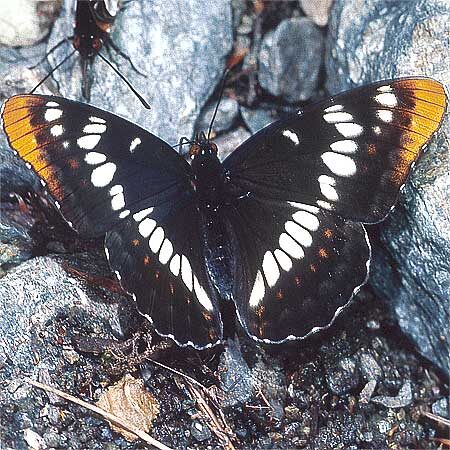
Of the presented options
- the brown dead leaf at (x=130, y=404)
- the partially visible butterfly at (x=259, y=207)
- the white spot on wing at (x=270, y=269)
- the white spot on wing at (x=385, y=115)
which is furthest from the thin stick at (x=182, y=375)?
the white spot on wing at (x=385, y=115)

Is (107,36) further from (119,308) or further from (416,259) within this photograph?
(416,259)

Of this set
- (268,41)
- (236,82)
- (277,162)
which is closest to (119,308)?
(277,162)

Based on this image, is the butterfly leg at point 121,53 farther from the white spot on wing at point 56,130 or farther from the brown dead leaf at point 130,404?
the brown dead leaf at point 130,404

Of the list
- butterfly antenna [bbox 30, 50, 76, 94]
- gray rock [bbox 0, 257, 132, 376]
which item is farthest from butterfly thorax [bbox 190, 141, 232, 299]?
butterfly antenna [bbox 30, 50, 76, 94]

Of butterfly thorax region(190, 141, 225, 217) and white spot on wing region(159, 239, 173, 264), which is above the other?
butterfly thorax region(190, 141, 225, 217)

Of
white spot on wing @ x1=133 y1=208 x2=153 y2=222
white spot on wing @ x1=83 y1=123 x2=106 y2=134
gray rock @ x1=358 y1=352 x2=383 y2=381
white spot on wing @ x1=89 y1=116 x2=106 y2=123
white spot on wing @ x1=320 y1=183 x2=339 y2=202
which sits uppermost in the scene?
white spot on wing @ x1=89 y1=116 x2=106 y2=123

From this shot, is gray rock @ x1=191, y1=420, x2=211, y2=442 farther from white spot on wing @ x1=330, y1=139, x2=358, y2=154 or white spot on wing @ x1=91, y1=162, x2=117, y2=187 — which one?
white spot on wing @ x1=330, y1=139, x2=358, y2=154

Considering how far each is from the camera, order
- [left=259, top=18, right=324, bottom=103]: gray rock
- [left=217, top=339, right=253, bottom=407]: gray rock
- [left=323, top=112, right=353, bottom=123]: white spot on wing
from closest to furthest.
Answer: [left=323, top=112, right=353, bottom=123]: white spot on wing
[left=217, top=339, right=253, bottom=407]: gray rock
[left=259, top=18, right=324, bottom=103]: gray rock
